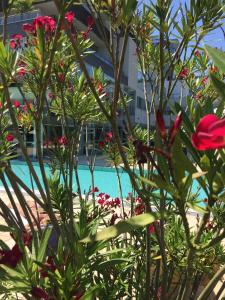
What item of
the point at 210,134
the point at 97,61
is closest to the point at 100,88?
the point at 210,134

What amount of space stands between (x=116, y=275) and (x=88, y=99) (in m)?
0.84

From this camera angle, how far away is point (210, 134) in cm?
35

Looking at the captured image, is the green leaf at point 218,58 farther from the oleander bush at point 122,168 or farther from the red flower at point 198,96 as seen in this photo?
the red flower at point 198,96

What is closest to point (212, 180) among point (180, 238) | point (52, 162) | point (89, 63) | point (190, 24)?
point (190, 24)

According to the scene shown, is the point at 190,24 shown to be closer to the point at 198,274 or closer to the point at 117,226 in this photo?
the point at 117,226

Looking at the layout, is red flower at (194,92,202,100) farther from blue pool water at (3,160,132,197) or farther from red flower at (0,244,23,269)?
blue pool water at (3,160,132,197)

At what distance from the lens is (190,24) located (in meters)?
1.21

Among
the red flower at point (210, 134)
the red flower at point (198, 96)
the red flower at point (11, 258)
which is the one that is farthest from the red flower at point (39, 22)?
the red flower at point (198, 96)

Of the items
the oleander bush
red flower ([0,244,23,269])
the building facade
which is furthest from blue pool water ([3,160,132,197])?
red flower ([0,244,23,269])

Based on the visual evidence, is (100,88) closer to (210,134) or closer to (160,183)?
(160,183)

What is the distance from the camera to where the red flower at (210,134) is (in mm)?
349

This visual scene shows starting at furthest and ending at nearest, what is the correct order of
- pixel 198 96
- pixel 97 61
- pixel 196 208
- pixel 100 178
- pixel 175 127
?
pixel 97 61 → pixel 100 178 → pixel 198 96 → pixel 196 208 → pixel 175 127

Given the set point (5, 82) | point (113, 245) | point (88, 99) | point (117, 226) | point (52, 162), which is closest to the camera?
point (117, 226)

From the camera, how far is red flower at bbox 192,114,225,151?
0.35 meters
